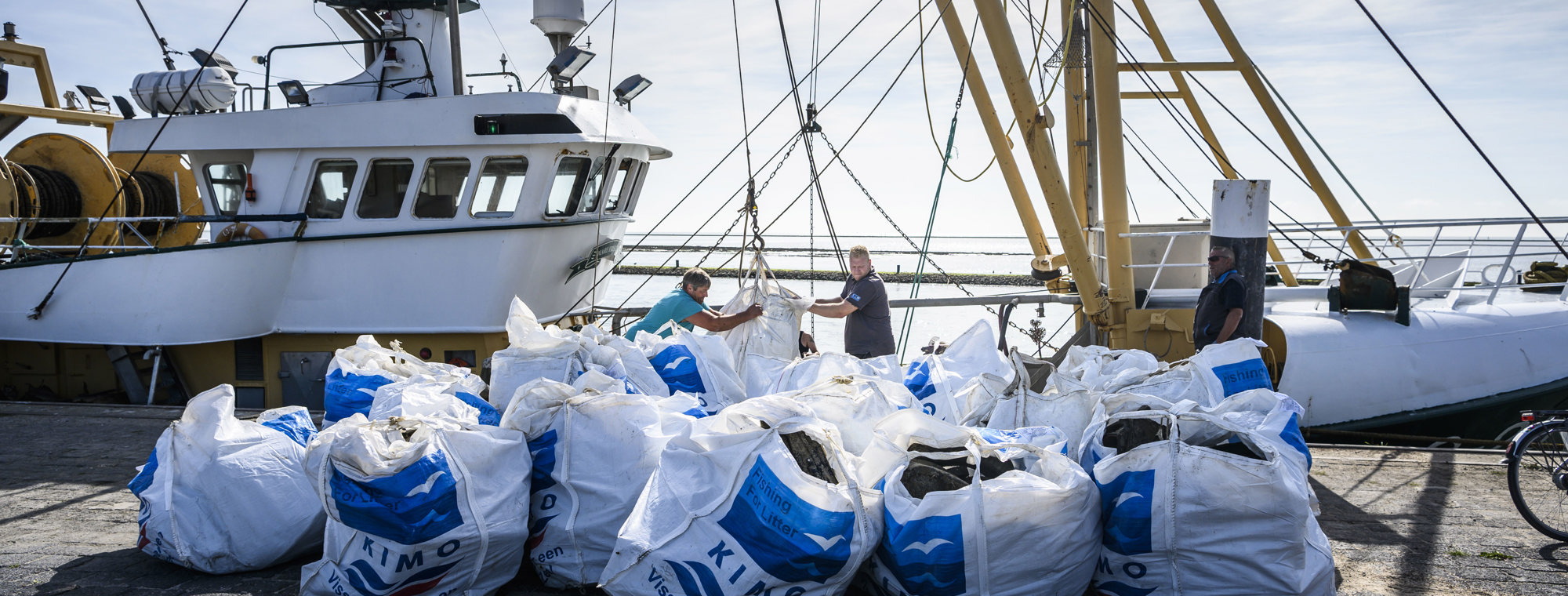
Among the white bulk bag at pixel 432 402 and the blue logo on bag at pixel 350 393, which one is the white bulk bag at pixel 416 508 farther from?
the blue logo on bag at pixel 350 393

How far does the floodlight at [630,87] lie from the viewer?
26.5 feet

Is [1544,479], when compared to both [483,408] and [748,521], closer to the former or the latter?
[748,521]

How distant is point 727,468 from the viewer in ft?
9.61

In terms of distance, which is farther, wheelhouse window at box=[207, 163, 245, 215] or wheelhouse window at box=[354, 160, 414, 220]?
wheelhouse window at box=[207, 163, 245, 215]

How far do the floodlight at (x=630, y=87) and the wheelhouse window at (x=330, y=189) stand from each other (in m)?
2.24

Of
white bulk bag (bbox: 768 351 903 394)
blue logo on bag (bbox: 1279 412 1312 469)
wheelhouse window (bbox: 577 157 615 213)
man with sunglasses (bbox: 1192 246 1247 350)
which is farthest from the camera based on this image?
wheelhouse window (bbox: 577 157 615 213)

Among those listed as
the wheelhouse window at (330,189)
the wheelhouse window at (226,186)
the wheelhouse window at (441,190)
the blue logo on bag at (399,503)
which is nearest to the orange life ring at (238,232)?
the wheelhouse window at (226,186)

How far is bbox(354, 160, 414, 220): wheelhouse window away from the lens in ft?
24.5

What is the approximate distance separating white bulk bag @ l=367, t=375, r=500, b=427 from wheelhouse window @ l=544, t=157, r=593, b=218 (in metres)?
3.46

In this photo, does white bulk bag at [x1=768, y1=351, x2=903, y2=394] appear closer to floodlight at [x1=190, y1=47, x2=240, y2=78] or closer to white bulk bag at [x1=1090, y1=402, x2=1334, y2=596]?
white bulk bag at [x1=1090, y1=402, x2=1334, y2=596]

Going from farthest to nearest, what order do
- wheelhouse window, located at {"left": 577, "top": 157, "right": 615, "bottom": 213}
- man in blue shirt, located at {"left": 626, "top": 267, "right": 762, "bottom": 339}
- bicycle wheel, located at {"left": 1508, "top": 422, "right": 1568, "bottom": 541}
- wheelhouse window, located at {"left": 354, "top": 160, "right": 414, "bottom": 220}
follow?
wheelhouse window, located at {"left": 577, "top": 157, "right": 615, "bottom": 213}, wheelhouse window, located at {"left": 354, "top": 160, "right": 414, "bottom": 220}, man in blue shirt, located at {"left": 626, "top": 267, "right": 762, "bottom": 339}, bicycle wheel, located at {"left": 1508, "top": 422, "right": 1568, "bottom": 541}

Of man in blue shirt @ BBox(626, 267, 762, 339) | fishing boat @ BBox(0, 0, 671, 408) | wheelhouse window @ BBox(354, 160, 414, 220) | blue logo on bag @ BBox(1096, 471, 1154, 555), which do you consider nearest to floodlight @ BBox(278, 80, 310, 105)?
fishing boat @ BBox(0, 0, 671, 408)

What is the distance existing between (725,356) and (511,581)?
1688 mm

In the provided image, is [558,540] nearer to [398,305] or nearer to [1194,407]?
→ [1194,407]
